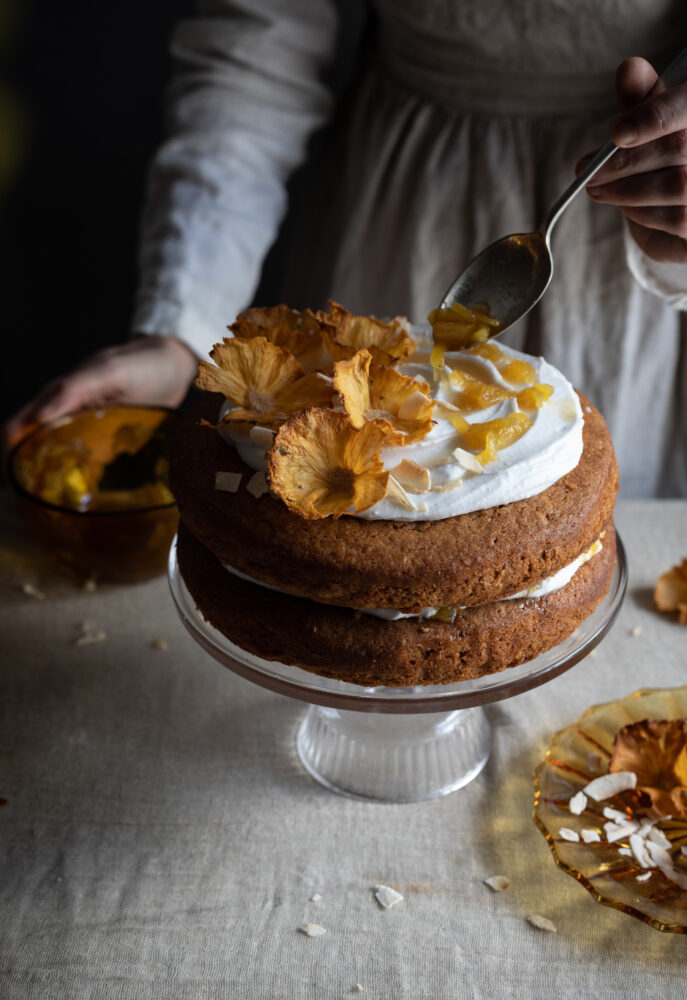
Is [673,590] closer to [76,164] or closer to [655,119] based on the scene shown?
[655,119]

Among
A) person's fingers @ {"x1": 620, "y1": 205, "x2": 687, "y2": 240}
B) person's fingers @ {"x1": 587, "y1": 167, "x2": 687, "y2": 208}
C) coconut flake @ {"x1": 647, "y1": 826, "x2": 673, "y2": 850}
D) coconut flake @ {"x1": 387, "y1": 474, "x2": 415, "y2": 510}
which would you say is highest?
person's fingers @ {"x1": 587, "y1": 167, "x2": 687, "y2": 208}

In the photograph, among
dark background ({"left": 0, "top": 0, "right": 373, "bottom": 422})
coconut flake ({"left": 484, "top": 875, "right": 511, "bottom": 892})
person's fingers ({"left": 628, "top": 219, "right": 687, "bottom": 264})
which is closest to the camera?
coconut flake ({"left": 484, "top": 875, "right": 511, "bottom": 892})

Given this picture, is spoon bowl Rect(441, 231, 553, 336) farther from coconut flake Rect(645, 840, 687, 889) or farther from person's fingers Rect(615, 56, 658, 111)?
coconut flake Rect(645, 840, 687, 889)

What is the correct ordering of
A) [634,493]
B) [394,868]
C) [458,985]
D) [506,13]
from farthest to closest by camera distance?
[634,493] → [506,13] → [394,868] → [458,985]

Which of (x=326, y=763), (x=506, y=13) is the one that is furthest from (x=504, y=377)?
(x=506, y=13)

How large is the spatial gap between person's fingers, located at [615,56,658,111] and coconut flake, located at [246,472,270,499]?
1.95ft

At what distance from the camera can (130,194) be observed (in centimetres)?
259

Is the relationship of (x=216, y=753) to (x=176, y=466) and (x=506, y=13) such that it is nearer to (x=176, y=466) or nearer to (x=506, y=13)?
(x=176, y=466)

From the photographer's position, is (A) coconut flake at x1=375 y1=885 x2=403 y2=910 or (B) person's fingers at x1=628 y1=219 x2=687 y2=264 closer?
(A) coconut flake at x1=375 y1=885 x2=403 y2=910

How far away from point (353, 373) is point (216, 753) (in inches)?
20.1

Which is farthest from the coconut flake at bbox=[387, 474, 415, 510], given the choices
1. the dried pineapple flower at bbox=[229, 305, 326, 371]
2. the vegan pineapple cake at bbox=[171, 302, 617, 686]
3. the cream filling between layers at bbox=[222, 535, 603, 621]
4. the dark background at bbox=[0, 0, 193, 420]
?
the dark background at bbox=[0, 0, 193, 420]

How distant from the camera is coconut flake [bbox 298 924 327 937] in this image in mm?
879

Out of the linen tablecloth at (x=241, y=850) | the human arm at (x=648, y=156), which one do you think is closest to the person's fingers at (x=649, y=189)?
the human arm at (x=648, y=156)

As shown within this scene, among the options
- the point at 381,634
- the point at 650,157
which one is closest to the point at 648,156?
the point at 650,157
